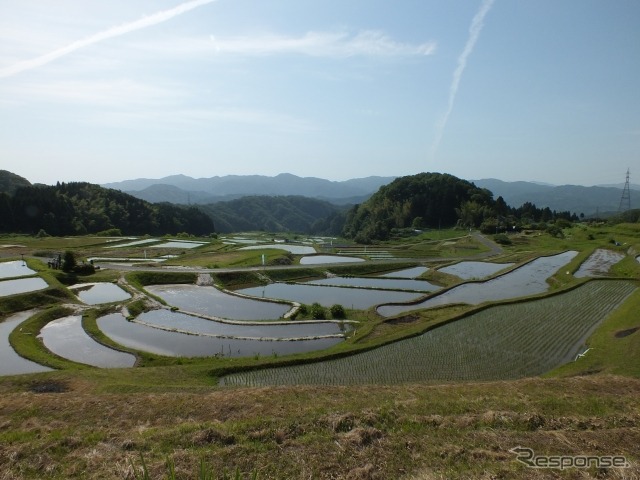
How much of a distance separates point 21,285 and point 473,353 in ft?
121

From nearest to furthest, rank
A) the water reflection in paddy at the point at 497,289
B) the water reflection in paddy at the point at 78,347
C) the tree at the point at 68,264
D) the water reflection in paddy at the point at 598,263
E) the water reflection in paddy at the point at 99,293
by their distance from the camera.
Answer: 1. the water reflection in paddy at the point at 78,347
2. the water reflection in paddy at the point at 497,289
3. the water reflection in paddy at the point at 99,293
4. the tree at the point at 68,264
5. the water reflection in paddy at the point at 598,263

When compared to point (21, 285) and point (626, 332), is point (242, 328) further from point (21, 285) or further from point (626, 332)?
point (626, 332)

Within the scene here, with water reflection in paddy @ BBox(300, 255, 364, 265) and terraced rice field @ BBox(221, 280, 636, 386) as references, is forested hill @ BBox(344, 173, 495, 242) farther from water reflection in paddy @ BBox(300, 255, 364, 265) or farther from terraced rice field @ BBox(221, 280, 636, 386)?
terraced rice field @ BBox(221, 280, 636, 386)

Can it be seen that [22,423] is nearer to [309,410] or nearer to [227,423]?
[227,423]

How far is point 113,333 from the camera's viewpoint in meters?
25.8

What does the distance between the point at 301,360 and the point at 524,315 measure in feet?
54.6

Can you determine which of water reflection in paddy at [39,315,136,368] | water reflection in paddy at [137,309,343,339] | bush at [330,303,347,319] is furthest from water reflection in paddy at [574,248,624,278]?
water reflection in paddy at [39,315,136,368]

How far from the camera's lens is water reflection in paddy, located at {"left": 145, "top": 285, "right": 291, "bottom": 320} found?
1211 inches

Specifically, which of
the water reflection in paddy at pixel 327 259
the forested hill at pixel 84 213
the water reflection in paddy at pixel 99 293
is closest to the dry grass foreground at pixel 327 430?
the water reflection in paddy at pixel 99 293

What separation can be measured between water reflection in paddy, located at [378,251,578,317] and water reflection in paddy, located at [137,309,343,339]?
5.73 meters

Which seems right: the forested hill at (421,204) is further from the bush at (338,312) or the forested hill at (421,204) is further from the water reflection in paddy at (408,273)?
the bush at (338,312)

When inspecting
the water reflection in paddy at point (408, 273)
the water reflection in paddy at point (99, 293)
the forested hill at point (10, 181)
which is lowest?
the water reflection in paddy at point (408, 273)

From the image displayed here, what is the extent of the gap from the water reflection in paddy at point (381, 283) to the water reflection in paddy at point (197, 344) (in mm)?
17448

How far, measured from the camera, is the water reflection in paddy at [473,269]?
4484cm
